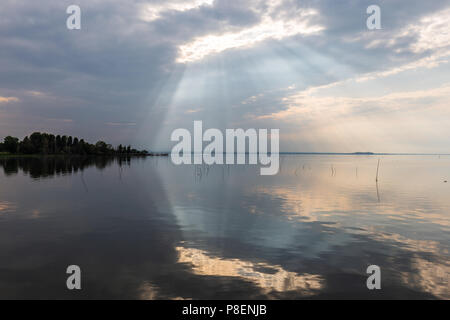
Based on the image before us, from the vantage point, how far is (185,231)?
20188 mm

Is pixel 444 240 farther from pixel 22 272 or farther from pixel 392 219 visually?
pixel 22 272

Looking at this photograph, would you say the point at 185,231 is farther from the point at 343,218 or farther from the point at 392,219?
the point at 392,219

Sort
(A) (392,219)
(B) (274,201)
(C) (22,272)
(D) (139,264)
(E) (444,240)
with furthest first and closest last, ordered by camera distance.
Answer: (B) (274,201), (A) (392,219), (E) (444,240), (D) (139,264), (C) (22,272)

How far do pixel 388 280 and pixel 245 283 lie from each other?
21.5 ft

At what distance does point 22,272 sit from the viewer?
40.8 feet

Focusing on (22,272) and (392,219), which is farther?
(392,219)

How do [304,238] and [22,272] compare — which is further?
[304,238]

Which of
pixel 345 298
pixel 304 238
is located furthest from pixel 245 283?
pixel 304 238
